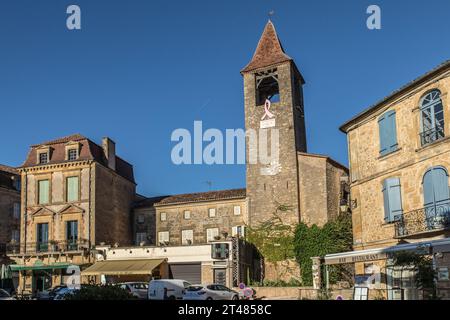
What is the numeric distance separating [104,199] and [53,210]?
3785 mm

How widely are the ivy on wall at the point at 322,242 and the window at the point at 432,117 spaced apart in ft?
40.8

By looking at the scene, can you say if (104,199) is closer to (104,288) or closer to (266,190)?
(266,190)

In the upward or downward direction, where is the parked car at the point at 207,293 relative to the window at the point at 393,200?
downward

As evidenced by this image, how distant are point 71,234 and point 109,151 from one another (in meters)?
7.06

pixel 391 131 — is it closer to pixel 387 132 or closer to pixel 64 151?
pixel 387 132

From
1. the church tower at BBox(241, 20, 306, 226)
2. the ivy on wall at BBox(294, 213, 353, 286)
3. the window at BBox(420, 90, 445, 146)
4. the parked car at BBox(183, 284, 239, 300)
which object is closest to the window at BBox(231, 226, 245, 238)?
the church tower at BBox(241, 20, 306, 226)

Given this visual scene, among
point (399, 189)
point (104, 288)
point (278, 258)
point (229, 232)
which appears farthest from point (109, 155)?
point (104, 288)

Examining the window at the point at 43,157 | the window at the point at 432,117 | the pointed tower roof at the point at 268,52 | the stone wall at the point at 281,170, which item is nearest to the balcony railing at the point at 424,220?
the window at the point at 432,117

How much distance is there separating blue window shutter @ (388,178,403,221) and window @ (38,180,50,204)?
26072 millimetres

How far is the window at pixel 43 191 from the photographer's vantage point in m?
38.1

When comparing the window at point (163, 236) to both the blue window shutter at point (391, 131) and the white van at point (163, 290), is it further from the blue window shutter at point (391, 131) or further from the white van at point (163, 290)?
the blue window shutter at point (391, 131)

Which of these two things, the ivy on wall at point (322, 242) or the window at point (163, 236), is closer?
the ivy on wall at point (322, 242)

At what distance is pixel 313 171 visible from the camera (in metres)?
34.1

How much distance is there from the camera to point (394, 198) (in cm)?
2144
